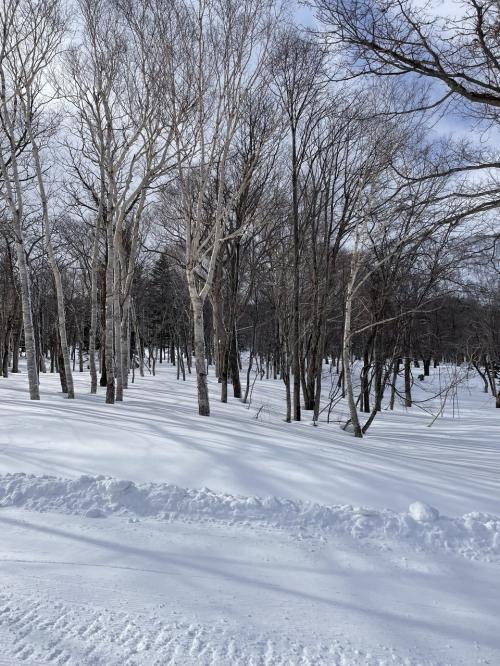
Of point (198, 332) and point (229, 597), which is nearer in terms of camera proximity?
point (229, 597)

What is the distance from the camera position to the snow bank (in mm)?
3809

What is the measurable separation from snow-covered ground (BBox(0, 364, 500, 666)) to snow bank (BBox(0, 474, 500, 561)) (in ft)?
0.05

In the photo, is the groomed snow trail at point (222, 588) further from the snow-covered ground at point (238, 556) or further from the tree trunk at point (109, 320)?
A: the tree trunk at point (109, 320)

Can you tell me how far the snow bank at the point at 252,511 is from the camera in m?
3.81

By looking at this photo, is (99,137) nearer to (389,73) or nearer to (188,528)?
(389,73)

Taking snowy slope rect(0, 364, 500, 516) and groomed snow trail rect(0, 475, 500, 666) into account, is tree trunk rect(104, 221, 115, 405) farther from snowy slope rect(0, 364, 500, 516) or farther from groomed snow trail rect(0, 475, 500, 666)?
groomed snow trail rect(0, 475, 500, 666)

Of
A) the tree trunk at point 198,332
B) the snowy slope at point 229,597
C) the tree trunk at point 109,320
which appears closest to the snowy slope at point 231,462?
the snowy slope at point 229,597

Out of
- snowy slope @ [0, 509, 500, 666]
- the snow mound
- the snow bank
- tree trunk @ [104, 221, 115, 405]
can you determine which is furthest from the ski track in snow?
tree trunk @ [104, 221, 115, 405]

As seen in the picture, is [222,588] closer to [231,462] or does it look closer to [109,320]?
[231,462]

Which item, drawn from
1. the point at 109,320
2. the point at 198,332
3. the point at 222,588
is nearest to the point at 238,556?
the point at 222,588

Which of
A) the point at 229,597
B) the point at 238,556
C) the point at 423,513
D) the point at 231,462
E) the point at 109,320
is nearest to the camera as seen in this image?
the point at 229,597

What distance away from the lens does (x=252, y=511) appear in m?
4.13

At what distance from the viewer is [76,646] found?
2371mm

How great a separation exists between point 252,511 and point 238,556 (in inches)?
29.2
